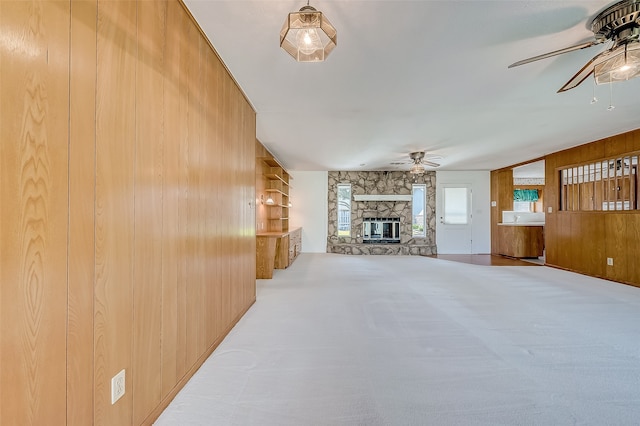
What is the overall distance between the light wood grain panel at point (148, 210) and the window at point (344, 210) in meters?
7.25

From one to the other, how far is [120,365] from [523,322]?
3.49 metres

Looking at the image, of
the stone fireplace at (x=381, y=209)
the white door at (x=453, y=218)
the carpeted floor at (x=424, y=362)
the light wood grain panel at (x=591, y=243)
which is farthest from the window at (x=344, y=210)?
the light wood grain panel at (x=591, y=243)

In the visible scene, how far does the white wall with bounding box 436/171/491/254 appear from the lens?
8547mm

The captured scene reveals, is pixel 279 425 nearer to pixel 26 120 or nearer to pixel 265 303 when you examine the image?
pixel 26 120

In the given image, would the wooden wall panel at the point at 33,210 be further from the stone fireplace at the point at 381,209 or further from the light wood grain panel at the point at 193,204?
the stone fireplace at the point at 381,209

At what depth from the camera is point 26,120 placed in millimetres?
854

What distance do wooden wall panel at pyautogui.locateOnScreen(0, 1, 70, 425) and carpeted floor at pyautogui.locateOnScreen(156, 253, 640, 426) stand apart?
0.88 m

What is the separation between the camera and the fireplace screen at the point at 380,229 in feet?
28.3

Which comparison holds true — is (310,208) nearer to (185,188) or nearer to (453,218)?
(453,218)

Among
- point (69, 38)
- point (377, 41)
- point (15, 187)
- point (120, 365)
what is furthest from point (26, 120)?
point (377, 41)

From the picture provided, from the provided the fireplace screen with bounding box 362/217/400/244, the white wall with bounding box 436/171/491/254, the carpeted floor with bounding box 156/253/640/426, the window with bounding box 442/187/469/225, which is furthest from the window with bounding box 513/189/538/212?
the carpeted floor with bounding box 156/253/640/426

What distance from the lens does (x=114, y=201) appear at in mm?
1220

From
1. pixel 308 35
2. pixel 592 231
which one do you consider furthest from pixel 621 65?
pixel 592 231

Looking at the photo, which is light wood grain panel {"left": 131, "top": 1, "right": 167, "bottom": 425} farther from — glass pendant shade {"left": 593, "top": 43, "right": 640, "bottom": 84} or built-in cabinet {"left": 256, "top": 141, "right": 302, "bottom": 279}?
built-in cabinet {"left": 256, "top": 141, "right": 302, "bottom": 279}
